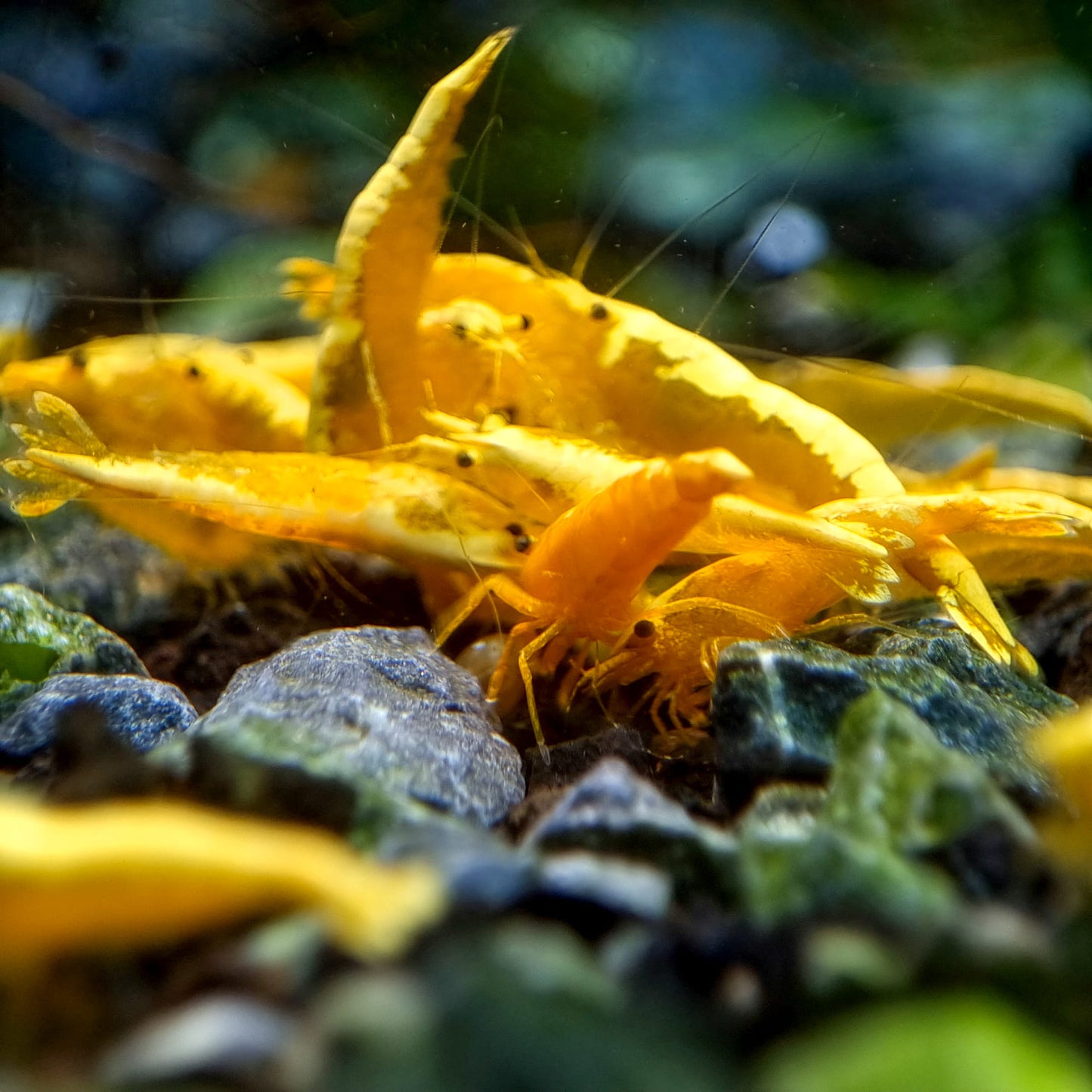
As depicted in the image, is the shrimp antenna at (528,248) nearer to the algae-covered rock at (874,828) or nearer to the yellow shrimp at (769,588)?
the yellow shrimp at (769,588)

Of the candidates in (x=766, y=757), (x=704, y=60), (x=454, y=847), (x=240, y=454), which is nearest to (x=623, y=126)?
(x=704, y=60)

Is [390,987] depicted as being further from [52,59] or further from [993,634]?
[52,59]

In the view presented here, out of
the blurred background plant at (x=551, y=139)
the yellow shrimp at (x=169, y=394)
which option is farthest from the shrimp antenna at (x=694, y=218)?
the yellow shrimp at (x=169, y=394)

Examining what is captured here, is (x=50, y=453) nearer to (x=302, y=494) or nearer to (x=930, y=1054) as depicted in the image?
(x=302, y=494)

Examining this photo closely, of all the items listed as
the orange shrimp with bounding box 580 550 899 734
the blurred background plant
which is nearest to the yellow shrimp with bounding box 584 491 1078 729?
the orange shrimp with bounding box 580 550 899 734

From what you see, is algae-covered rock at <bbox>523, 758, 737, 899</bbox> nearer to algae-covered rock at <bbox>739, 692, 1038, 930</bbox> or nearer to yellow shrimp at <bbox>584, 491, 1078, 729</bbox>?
algae-covered rock at <bbox>739, 692, 1038, 930</bbox>

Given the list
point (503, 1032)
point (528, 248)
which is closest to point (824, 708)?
point (503, 1032)
